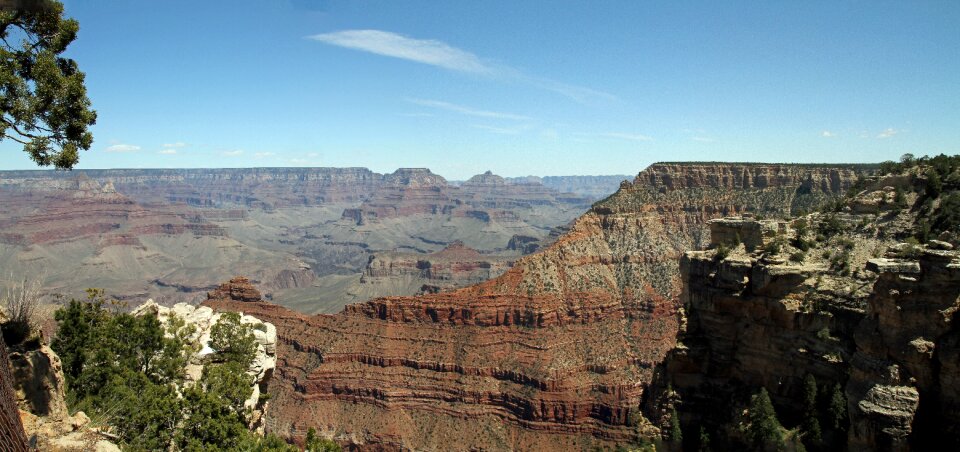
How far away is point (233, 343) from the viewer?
2983cm

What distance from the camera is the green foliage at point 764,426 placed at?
31.0 meters

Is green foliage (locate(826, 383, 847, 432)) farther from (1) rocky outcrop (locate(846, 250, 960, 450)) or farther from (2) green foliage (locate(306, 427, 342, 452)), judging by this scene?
(2) green foliage (locate(306, 427, 342, 452))

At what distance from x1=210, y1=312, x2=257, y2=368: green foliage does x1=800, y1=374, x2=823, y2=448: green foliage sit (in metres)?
29.0

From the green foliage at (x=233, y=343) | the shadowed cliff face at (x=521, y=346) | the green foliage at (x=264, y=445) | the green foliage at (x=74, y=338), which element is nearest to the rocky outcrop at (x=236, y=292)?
the shadowed cliff face at (x=521, y=346)

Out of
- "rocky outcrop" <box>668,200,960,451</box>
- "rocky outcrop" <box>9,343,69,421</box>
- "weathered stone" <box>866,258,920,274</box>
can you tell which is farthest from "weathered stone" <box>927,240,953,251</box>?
"rocky outcrop" <box>9,343,69,421</box>

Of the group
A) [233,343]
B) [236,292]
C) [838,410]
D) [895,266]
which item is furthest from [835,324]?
[236,292]

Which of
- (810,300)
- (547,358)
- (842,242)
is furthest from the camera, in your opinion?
(547,358)

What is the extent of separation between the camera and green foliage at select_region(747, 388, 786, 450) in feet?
102

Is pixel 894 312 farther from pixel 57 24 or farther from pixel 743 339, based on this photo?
pixel 57 24

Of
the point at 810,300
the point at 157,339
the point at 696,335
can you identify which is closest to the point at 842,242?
the point at 810,300

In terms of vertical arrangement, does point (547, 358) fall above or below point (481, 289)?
below

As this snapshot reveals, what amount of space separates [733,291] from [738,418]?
780cm

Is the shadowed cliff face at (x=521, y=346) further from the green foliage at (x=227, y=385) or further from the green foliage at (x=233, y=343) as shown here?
the green foliage at (x=227, y=385)

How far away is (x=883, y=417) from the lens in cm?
2538
